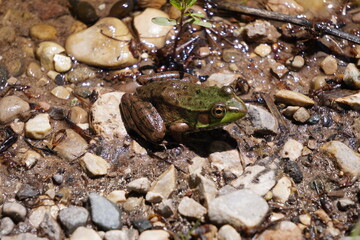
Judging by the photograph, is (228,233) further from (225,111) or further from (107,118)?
(107,118)

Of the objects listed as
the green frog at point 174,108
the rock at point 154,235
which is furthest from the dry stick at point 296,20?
the rock at point 154,235

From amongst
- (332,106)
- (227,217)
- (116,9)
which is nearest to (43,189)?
(227,217)

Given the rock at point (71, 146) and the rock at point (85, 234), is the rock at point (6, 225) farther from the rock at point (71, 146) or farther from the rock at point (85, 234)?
the rock at point (71, 146)

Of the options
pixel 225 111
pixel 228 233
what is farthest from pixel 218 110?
pixel 228 233

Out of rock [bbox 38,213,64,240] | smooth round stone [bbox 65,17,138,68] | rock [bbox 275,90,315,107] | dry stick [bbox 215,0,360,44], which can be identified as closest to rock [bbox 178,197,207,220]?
rock [bbox 38,213,64,240]

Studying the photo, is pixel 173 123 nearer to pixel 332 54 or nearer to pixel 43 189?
pixel 43 189

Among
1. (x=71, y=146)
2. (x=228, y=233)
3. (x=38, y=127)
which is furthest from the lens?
(x=38, y=127)
